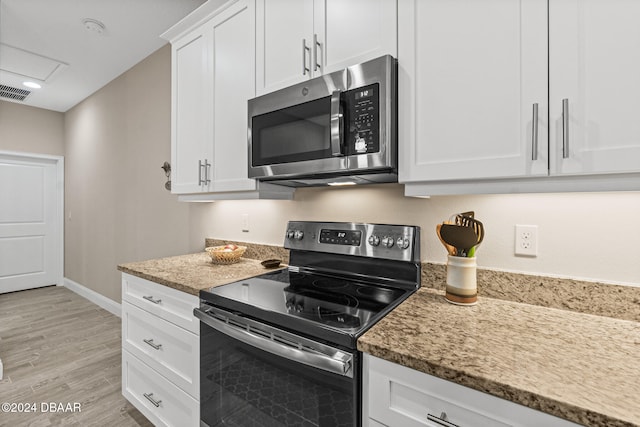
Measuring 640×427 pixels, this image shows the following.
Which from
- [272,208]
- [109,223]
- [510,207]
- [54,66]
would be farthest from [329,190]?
[54,66]

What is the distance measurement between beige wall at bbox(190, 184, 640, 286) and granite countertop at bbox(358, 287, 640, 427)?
17 centimetres

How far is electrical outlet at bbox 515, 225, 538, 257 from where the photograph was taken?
1.15m

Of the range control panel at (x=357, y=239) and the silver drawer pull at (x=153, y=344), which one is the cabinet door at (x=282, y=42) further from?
the silver drawer pull at (x=153, y=344)

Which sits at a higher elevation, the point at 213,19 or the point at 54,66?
the point at 54,66

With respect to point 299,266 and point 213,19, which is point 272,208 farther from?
point 213,19

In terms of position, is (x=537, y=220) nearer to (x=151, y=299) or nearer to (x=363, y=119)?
(x=363, y=119)

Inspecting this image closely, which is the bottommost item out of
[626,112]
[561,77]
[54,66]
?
[626,112]

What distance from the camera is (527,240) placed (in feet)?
3.82

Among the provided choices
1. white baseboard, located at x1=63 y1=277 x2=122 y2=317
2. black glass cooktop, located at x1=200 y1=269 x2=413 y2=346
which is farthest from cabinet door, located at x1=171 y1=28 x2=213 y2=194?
white baseboard, located at x1=63 y1=277 x2=122 y2=317

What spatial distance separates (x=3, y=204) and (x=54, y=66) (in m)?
2.42

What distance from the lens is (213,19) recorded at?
178cm

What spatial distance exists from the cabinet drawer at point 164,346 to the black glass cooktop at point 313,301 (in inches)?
11.6

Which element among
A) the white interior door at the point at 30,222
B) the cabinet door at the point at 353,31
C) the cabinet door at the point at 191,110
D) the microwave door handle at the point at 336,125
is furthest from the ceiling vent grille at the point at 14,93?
the microwave door handle at the point at 336,125

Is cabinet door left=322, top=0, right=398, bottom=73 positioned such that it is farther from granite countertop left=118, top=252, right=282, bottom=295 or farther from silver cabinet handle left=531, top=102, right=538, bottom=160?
granite countertop left=118, top=252, right=282, bottom=295
